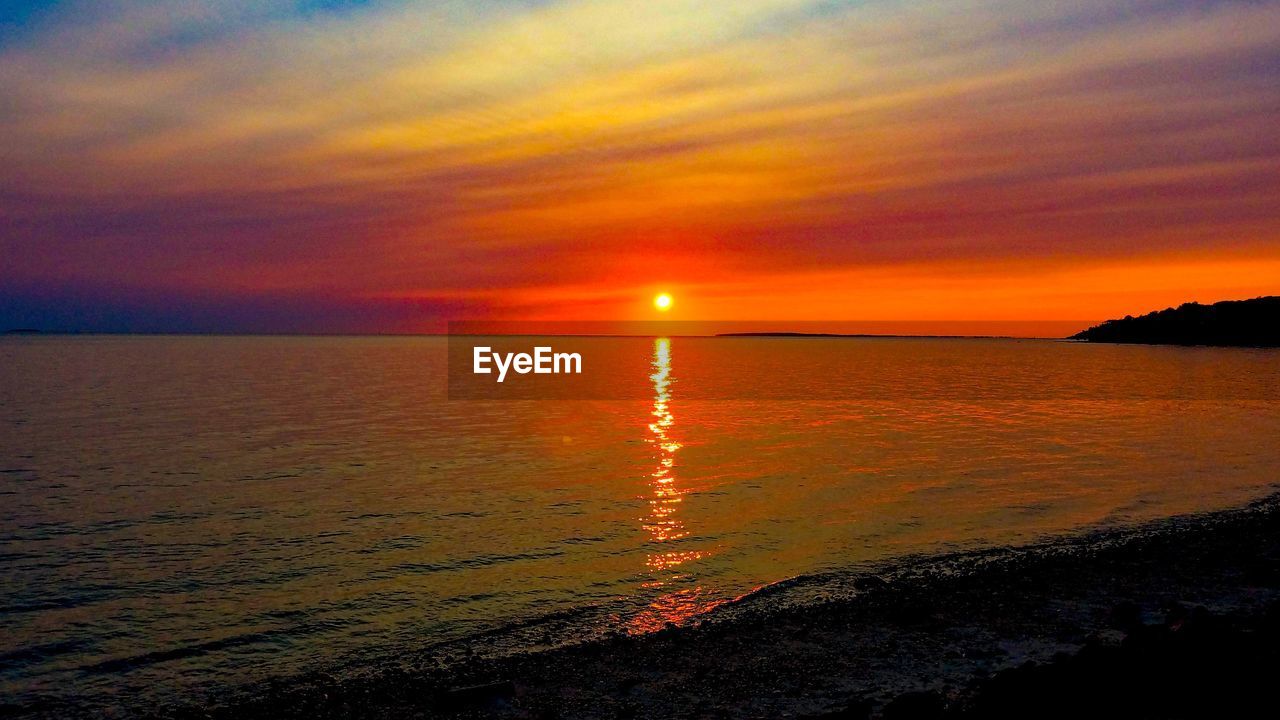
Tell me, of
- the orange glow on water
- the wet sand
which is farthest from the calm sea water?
the wet sand

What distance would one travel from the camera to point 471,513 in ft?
83.6

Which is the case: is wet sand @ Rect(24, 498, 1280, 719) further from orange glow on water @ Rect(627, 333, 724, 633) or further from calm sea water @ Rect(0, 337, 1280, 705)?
calm sea water @ Rect(0, 337, 1280, 705)

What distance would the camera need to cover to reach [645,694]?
12211 millimetres

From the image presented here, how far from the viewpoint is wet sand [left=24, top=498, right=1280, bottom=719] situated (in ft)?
32.9

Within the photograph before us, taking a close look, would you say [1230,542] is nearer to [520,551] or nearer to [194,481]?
[520,551]

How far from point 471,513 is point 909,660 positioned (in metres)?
15.6

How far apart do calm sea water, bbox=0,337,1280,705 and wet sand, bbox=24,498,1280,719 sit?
1.30 metres

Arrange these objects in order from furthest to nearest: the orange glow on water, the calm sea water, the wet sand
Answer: the orange glow on water → the calm sea water → the wet sand

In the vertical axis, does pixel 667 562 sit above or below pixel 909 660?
below

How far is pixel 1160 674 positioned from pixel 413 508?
21245 mm

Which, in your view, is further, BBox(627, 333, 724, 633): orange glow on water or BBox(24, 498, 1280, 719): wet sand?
BBox(627, 333, 724, 633): orange glow on water

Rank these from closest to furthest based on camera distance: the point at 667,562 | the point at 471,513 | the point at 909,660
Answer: the point at 909,660 → the point at 667,562 → the point at 471,513

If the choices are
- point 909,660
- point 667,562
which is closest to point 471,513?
point 667,562

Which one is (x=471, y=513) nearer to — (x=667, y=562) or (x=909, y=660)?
(x=667, y=562)
